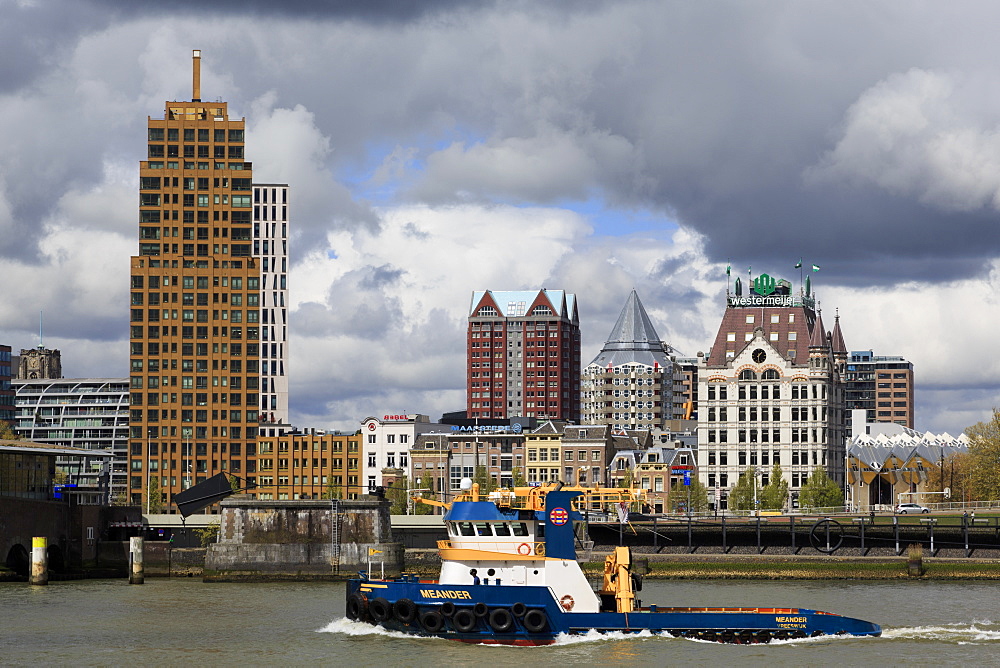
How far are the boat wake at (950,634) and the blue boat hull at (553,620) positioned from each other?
72.2 inches

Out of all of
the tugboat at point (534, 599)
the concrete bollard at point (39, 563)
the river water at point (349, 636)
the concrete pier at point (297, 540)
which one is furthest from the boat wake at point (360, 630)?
the concrete bollard at point (39, 563)

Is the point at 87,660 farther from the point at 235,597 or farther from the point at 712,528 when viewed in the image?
the point at 712,528

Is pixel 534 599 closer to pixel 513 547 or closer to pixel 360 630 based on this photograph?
pixel 513 547

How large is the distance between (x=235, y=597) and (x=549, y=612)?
38076 millimetres

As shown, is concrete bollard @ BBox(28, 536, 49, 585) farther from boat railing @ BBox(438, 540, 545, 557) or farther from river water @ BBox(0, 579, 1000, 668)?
boat railing @ BBox(438, 540, 545, 557)

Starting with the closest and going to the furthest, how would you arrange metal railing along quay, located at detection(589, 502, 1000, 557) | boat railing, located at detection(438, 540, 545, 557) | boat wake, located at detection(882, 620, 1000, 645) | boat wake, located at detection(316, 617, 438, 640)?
boat railing, located at detection(438, 540, 545, 557)
boat wake, located at detection(882, 620, 1000, 645)
boat wake, located at detection(316, 617, 438, 640)
metal railing along quay, located at detection(589, 502, 1000, 557)

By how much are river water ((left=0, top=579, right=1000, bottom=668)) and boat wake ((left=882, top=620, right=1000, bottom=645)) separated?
96 mm

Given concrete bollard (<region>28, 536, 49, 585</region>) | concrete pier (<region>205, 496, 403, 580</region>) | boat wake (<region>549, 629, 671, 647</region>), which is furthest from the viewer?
concrete pier (<region>205, 496, 403, 580</region>)

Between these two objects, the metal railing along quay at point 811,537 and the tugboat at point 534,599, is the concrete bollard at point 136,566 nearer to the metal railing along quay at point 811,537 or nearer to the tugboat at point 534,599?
the metal railing along quay at point 811,537

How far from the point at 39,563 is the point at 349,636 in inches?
1962

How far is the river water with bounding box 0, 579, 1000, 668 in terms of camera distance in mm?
74250

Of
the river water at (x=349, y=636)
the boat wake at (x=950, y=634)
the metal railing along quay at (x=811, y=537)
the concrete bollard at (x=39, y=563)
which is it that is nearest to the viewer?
the river water at (x=349, y=636)

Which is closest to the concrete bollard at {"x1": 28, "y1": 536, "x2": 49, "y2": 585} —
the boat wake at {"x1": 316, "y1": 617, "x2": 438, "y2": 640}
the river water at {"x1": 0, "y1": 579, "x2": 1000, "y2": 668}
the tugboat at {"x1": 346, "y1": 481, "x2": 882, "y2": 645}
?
the river water at {"x1": 0, "y1": 579, "x2": 1000, "y2": 668}

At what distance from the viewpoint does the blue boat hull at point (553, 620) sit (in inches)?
3029
